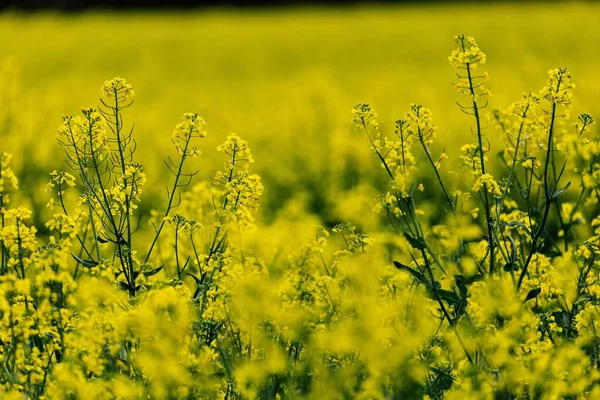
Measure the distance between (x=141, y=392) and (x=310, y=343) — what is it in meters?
0.49

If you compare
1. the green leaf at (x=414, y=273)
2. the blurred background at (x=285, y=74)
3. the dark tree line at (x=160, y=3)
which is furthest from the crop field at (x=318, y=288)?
the dark tree line at (x=160, y=3)

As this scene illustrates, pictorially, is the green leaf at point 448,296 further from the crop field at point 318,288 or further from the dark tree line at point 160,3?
the dark tree line at point 160,3

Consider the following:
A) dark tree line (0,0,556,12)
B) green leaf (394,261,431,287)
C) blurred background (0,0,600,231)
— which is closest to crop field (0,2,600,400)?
green leaf (394,261,431,287)

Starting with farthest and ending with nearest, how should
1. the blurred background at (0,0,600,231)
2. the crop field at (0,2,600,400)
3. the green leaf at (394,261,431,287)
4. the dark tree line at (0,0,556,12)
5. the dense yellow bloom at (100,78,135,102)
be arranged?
the dark tree line at (0,0,556,12), the blurred background at (0,0,600,231), the dense yellow bloom at (100,78,135,102), the green leaf at (394,261,431,287), the crop field at (0,2,600,400)

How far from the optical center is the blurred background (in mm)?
6836

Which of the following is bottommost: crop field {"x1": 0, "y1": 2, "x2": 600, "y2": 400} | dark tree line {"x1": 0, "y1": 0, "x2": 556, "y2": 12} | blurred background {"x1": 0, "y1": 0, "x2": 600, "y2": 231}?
crop field {"x1": 0, "y1": 2, "x2": 600, "y2": 400}

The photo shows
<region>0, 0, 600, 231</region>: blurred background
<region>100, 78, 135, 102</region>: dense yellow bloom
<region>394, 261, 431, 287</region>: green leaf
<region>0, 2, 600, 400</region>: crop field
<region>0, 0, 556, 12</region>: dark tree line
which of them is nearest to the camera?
<region>0, 2, 600, 400</region>: crop field

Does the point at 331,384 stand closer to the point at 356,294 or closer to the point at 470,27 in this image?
the point at 356,294

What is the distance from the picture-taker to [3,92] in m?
6.15

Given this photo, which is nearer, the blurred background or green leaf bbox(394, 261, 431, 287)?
green leaf bbox(394, 261, 431, 287)

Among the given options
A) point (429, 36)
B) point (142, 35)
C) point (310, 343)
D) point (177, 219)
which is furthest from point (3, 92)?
point (142, 35)

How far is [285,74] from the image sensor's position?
1486 centimetres

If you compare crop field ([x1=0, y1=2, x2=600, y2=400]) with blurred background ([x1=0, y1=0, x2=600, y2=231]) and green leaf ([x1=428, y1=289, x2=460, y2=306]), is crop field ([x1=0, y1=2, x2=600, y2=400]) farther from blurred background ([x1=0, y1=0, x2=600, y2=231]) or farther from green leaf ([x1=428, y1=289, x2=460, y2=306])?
blurred background ([x1=0, y1=0, x2=600, y2=231])

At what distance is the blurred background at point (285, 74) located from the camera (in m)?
6.84
